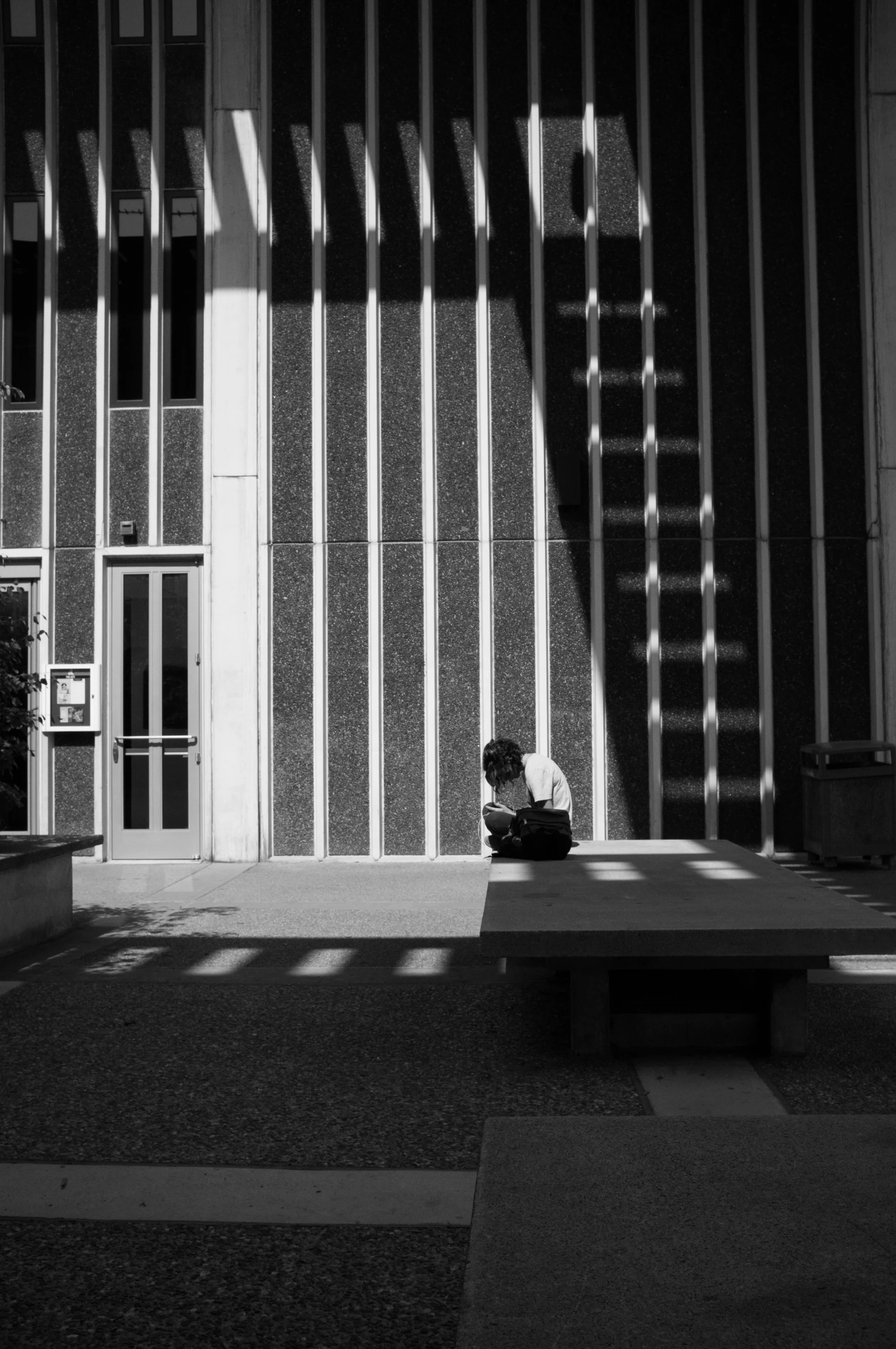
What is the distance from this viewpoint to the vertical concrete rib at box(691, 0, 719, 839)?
44.1 ft

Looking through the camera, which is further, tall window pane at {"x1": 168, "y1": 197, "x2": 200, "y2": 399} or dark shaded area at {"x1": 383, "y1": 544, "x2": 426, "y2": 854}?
tall window pane at {"x1": 168, "y1": 197, "x2": 200, "y2": 399}

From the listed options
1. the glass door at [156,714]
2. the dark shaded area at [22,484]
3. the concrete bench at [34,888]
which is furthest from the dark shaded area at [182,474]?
the concrete bench at [34,888]

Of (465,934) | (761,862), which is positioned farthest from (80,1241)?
(465,934)

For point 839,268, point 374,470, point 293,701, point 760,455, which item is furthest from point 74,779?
point 839,268

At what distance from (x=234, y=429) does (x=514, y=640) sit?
3.44m

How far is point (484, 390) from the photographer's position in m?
13.7

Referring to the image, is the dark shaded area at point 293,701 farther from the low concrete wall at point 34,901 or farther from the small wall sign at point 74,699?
the low concrete wall at point 34,901

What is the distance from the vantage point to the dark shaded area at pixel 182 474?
45.5 feet

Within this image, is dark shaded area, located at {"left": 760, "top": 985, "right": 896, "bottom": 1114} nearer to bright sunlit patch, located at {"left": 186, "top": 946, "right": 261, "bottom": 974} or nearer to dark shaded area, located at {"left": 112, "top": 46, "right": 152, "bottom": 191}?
bright sunlit patch, located at {"left": 186, "top": 946, "right": 261, "bottom": 974}

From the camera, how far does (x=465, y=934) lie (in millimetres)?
8539

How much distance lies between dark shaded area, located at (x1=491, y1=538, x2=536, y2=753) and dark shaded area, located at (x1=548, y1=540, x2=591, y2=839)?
0.67 ft

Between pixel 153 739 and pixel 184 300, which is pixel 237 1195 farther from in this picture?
pixel 184 300

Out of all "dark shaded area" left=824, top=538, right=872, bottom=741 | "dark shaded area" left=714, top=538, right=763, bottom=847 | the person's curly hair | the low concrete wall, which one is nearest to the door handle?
the low concrete wall

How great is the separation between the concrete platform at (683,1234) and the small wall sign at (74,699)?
1025 centimetres
